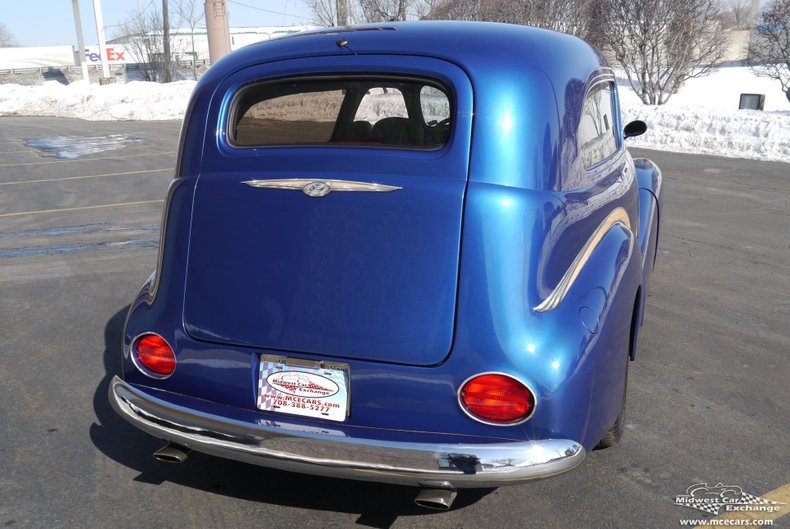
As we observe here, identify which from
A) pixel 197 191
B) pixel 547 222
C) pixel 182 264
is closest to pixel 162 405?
pixel 182 264

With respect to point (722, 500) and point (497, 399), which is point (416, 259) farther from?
point (722, 500)

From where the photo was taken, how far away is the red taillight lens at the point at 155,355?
10.3 feet

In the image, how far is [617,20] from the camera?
19.7 meters

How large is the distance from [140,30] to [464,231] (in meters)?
50.4

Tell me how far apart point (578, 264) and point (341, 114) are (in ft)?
4.66

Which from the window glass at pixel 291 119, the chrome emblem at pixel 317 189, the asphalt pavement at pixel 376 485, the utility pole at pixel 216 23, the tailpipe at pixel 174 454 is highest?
the utility pole at pixel 216 23

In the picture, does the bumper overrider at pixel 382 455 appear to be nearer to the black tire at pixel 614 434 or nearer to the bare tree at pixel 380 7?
the black tire at pixel 614 434

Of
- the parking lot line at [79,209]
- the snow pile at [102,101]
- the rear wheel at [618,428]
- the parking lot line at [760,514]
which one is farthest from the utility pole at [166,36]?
the parking lot line at [760,514]

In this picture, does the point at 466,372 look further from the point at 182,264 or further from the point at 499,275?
the point at 182,264

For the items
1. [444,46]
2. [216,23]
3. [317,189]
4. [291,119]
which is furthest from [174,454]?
[216,23]

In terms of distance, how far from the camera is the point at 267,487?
3424 millimetres

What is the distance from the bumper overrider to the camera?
2.63 m

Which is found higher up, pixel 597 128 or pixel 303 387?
pixel 597 128

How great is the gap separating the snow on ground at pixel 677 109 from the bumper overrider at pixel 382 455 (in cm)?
1200
